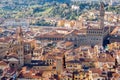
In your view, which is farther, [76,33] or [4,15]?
[4,15]

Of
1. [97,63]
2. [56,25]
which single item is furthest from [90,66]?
[56,25]

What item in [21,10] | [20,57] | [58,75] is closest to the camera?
[58,75]

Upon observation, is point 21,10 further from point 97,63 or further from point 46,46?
point 97,63

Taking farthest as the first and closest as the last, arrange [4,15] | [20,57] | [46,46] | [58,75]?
[4,15], [46,46], [20,57], [58,75]

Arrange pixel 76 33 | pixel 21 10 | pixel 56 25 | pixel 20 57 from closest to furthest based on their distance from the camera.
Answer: pixel 20 57 < pixel 76 33 < pixel 56 25 < pixel 21 10

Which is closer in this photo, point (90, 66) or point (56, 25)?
point (90, 66)

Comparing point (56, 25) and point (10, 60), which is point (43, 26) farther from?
point (10, 60)

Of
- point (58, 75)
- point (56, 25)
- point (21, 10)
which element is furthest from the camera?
point (21, 10)

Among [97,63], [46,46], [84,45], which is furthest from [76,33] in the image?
[97,63]
